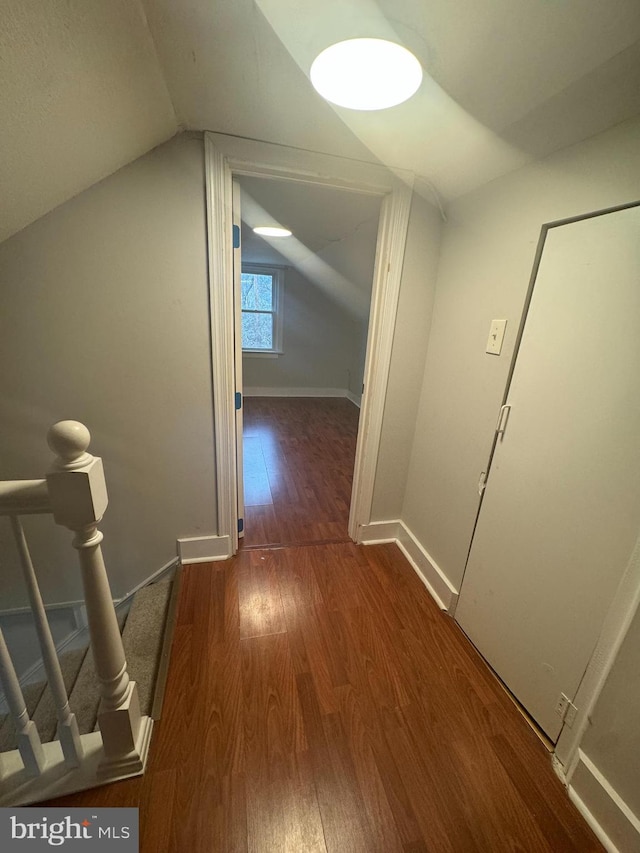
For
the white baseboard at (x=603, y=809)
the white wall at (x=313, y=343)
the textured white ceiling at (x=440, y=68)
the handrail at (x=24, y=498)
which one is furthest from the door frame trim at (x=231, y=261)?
the white wall at (x=313, y=343)

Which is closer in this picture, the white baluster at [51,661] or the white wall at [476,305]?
the white baluster at [51,661]

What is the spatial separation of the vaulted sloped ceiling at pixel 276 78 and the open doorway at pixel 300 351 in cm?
44

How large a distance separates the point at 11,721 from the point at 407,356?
7.35 feet

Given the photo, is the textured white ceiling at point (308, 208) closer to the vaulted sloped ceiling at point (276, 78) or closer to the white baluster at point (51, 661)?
the vaulted sloped ceiling at point (276, 78)

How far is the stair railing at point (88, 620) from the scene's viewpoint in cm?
70

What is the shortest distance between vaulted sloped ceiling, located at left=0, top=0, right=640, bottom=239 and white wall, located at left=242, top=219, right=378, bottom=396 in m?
3.79

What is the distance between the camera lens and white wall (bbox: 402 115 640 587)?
0.99 metres

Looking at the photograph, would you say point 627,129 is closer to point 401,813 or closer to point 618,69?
point 618,69

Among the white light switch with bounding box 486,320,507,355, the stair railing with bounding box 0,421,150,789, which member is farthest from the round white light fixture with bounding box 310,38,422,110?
the stair railing with bounding box 0,421,150,789

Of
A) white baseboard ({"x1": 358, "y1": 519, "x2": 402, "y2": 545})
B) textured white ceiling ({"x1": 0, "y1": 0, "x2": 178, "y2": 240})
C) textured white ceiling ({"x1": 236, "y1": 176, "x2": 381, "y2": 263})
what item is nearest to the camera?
textured white ceiling ({"x1": 0, "y1": 0, "x2": 178, "y2": 240})

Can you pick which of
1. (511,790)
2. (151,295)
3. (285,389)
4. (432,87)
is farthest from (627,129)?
(285,389)

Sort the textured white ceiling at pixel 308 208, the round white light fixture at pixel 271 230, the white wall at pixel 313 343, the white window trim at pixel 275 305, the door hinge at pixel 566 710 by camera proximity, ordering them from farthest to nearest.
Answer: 1. the white wall at pixel 313 343
2. the white window trim at pixel 275 305
3. the round white light fixture at pixel 271 230
4. the textured white ceiling at pixel 308 208
5. the door hinge at pixel 566 710

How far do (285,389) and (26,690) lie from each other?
4610 millimetres

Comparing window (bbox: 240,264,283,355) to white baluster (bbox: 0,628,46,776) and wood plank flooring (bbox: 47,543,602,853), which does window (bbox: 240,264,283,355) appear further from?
white baluster (bbox: 0,628,46,776)
